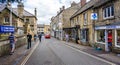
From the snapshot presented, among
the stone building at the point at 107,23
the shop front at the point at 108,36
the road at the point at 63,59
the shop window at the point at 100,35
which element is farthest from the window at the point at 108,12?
the road at the point at 63,59

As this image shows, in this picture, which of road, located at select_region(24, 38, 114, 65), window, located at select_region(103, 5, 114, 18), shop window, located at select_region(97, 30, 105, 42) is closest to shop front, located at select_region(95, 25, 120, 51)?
shop window, located at select_region(97, 30, 105, 42)

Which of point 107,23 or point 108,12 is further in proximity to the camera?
point 108,12

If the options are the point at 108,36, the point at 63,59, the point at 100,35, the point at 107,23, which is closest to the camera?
the point at 63,59

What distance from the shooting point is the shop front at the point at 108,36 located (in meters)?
19.6

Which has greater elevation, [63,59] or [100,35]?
[100,35]

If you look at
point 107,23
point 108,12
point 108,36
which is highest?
point 108,12

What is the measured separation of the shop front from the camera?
1961cm

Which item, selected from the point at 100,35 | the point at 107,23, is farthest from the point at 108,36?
the point at 100,35

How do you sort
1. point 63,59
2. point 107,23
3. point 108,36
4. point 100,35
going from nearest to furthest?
1. point 63,59
2. point 107,23
3. point 108,36
4. point 100,35

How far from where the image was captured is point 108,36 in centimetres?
2192

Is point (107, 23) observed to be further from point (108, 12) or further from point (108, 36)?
point (108, 36)

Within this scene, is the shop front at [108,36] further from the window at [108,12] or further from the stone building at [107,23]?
the window at [108,12]

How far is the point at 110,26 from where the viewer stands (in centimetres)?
2048

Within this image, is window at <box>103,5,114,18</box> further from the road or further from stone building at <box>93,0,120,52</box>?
the road
